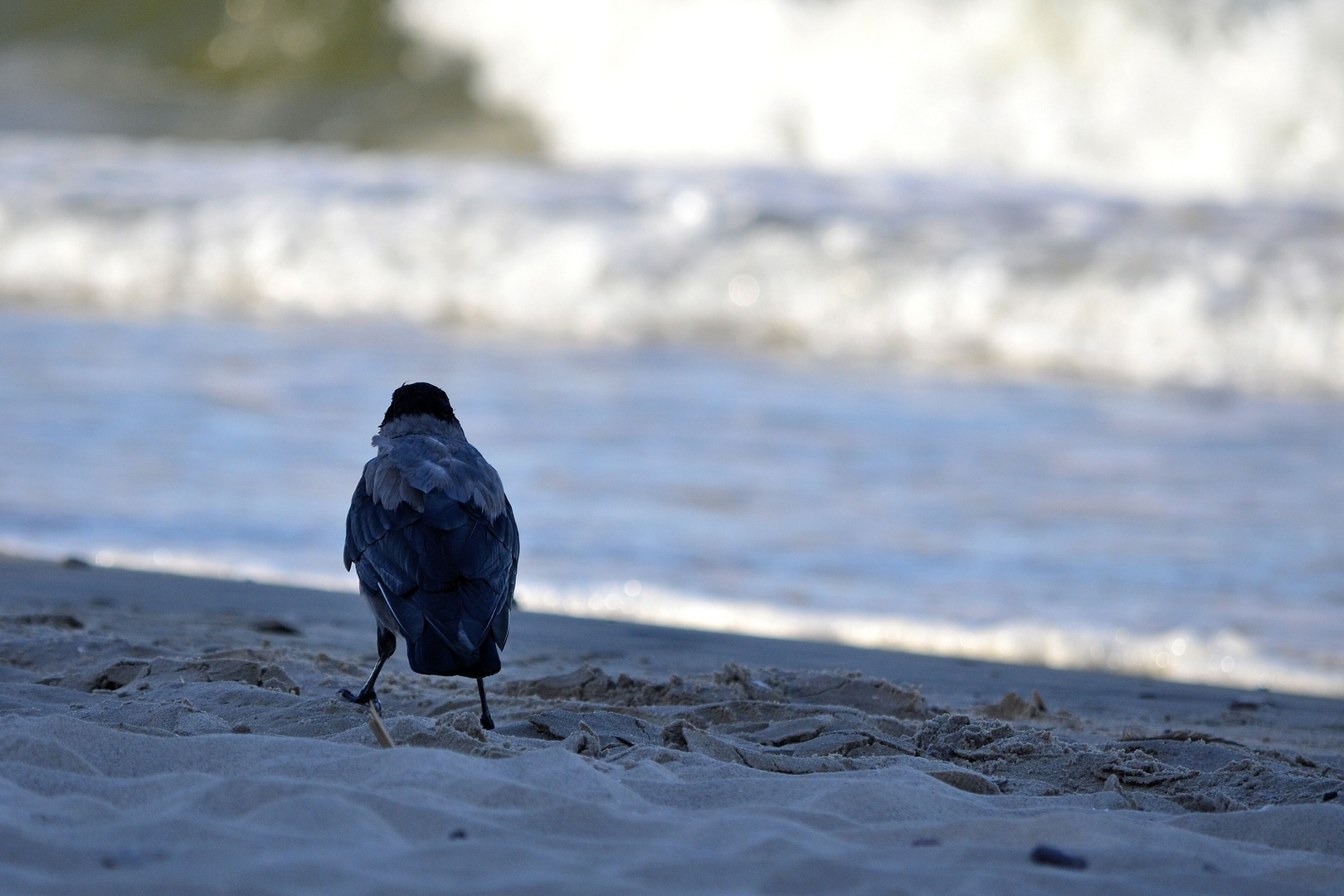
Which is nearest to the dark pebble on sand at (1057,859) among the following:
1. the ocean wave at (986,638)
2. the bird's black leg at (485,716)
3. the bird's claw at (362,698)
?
the bird's black leg at (485,716)

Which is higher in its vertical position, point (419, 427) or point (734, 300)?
point (734, 300)

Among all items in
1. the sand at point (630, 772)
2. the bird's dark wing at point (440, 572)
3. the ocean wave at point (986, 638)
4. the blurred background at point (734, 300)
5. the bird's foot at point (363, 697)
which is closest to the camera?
the sand at point (630, 772)

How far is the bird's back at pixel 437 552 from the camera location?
3414 millimetres

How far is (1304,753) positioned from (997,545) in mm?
2500

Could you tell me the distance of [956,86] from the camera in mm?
17266

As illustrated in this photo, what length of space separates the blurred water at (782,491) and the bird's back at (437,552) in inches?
76.8

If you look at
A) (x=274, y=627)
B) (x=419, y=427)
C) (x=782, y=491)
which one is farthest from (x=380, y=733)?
(x=782, y=491)

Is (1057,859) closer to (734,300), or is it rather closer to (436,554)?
(436,554)

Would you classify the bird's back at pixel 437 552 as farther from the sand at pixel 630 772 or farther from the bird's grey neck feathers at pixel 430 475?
the sand at pixel 630 772

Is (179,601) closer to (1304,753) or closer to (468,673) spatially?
(468,673)

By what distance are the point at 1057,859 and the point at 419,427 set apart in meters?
2.05

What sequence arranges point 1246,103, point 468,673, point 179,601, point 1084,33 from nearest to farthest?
1. point 468,673
2. point 179,601
3. point 1246,103
4. point 1084,33

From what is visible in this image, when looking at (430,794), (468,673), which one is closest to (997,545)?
(468,673)

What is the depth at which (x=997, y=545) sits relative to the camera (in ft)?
21.3
